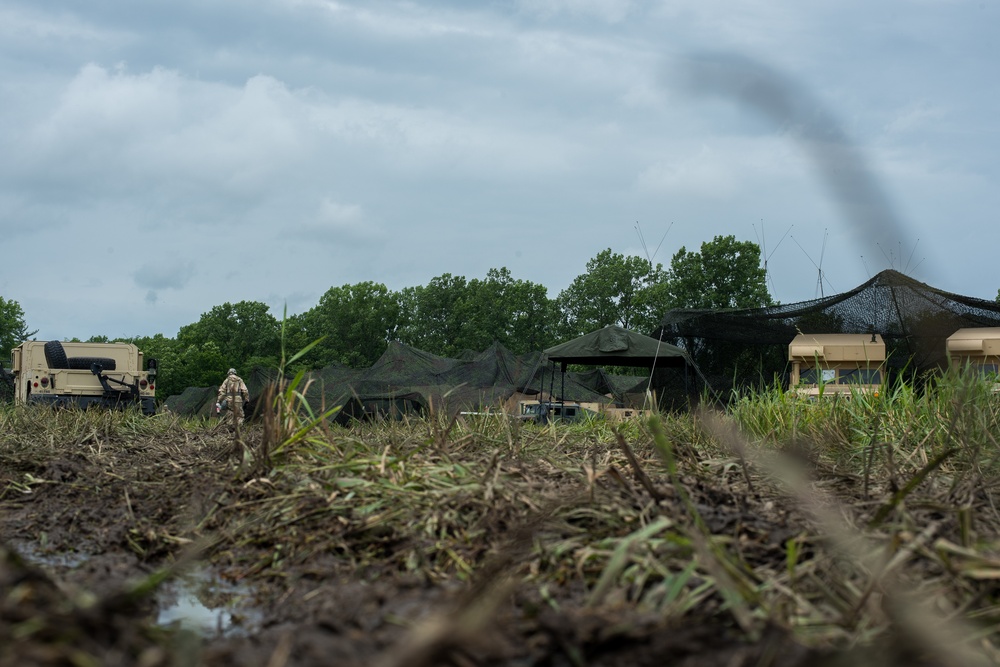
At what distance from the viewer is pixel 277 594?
299 cm

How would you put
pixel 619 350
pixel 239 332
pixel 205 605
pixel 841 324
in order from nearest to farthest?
pixel 205 605 < pixel 841 324 < pixel 619 350 < pixel 239 332

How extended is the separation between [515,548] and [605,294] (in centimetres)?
5055

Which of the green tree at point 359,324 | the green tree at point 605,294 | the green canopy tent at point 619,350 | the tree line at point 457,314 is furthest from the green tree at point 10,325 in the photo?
the green canopy tent at point 619,350

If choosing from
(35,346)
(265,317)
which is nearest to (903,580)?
(35,346)

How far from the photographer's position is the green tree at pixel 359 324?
2335 inches

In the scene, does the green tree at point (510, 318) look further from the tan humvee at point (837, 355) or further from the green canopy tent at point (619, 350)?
the tan humvee at point (837, 355)

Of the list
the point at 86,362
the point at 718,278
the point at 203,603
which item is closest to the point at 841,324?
the point at 203,603

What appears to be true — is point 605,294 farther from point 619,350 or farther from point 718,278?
point 619,350

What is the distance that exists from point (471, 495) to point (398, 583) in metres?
0.87

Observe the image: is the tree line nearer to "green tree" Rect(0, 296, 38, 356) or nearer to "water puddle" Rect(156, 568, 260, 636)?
"green tree" Rect(0, 296, 38, 356)

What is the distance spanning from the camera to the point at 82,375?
1988 cm

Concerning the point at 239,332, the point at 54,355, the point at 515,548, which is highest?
the point at 239,332

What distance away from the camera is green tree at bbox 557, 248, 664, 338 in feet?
170

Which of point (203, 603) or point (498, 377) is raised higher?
point (498, 377)
